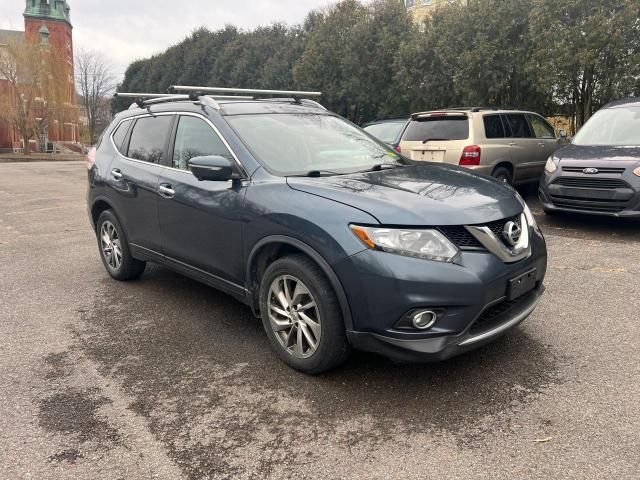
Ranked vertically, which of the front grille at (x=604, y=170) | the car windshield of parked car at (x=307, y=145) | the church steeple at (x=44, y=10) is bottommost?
the front grille at (x=604, y=170)

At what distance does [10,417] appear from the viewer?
118 inches

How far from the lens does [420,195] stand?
126 inches

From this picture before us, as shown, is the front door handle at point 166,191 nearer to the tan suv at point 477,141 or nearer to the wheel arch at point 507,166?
the tan suv at point 477,141

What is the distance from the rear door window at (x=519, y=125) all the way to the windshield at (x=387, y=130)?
2.04m

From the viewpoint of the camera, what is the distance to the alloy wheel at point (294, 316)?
10.6ft

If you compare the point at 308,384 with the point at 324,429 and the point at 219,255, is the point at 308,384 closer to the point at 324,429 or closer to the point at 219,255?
the point at 324,429

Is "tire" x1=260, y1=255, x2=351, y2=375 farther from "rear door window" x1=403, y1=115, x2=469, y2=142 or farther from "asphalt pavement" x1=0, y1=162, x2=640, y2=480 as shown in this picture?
"rear door window" x1=403, y1=115, x2=469, y2=142

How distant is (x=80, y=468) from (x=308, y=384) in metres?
1.31

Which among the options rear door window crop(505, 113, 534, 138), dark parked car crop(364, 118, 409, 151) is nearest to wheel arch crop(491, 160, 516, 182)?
rear door window crop(505, 113, 534, 138)

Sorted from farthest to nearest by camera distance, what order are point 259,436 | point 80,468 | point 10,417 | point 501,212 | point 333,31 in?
point 333,31 → point 501,212 → point 10,417 → point 259,436 → point 80,468

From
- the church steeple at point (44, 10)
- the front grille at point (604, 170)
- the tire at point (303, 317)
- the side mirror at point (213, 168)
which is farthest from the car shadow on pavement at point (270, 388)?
the church steeple at point (44, 10)

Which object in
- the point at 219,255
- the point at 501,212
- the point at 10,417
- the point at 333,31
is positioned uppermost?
the point at 333,31

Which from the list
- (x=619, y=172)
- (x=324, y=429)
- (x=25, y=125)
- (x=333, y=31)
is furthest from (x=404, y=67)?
(x=25, y=125)

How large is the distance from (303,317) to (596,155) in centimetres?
562
